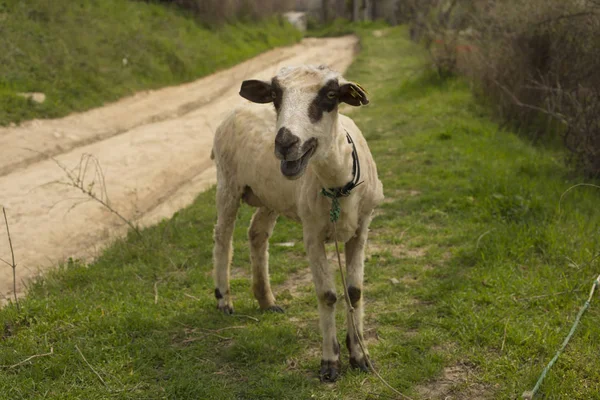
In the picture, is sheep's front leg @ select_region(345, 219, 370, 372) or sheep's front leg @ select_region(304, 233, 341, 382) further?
sheep's front leg @ select_region(345, 219, 370, 372)

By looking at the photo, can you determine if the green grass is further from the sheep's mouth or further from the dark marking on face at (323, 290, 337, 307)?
the sheep's mouth

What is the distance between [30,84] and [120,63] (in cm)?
332

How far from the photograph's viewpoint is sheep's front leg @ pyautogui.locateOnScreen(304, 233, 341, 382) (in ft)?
13.5

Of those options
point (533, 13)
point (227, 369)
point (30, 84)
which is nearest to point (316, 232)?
point (227, 369)

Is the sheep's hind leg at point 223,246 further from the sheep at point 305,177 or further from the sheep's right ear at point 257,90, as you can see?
the sheep's right ear at point 257,90

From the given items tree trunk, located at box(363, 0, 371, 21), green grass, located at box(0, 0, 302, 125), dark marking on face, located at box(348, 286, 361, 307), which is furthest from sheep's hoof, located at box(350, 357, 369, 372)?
tree trunk, located at box(363, 0, 371, 21)

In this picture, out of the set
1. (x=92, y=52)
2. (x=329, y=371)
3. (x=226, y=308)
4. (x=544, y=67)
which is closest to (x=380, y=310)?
(x=329, y=371)

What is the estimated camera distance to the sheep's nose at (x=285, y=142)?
3.19 m

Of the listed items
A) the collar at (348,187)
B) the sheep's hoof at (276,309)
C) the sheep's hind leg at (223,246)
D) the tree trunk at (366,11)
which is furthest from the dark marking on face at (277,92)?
the tree trunk at (366,11)

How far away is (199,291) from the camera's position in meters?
5.57

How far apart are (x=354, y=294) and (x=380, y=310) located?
0.89 metres

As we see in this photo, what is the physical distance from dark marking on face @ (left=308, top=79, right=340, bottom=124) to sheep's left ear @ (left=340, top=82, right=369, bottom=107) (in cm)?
4

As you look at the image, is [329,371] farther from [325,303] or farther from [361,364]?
[325,303]

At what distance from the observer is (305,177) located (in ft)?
13.5
